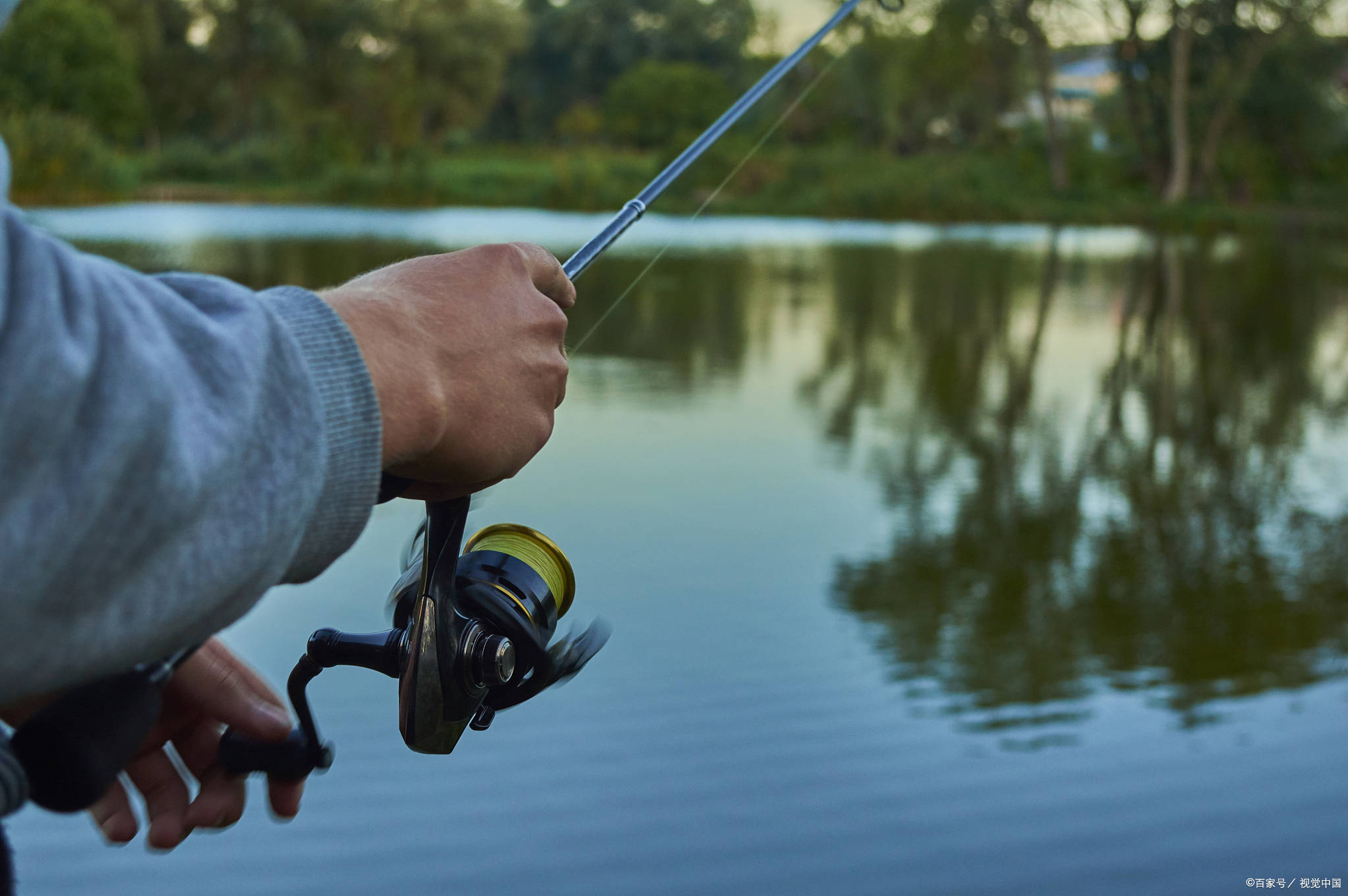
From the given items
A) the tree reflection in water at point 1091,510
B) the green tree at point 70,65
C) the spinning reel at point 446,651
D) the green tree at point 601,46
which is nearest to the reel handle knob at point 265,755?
the spinning reel at point 446,651

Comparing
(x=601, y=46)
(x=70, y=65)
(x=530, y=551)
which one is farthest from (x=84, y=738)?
(x=601, y=46)

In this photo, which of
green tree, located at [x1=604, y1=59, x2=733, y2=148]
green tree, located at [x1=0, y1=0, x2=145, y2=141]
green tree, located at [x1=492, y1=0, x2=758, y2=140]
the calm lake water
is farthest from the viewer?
green tree, located at [x1=492, y1=0, x2=758, y2=140]

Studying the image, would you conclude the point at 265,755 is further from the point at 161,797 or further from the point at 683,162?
the point at 683,162

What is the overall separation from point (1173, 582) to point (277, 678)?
2.59m

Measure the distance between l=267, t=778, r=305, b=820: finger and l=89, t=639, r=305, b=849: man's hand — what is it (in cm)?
2

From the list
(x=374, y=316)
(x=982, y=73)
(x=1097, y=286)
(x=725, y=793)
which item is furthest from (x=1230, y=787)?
(x=982, y=73)

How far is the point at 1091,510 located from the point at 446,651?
4.48 m

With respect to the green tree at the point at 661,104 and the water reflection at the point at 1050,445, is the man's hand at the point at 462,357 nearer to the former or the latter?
the water reflection at the point at 1050,445

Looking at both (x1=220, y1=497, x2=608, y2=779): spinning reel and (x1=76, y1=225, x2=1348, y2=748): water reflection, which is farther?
(x1=76, y1=225, x2=1348, y2=748): water reflection

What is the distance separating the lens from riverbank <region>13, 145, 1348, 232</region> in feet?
76.8

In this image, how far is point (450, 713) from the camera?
92cm

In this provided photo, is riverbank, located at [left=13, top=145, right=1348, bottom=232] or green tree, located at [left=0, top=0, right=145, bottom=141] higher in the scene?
green tree, located at [left=0, top=0, right=145, bottom=141]

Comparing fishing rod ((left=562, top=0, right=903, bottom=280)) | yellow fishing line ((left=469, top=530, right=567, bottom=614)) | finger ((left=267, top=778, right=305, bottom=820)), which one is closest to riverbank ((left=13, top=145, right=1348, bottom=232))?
fishing rod ((left=562, top=0, right=903, bottom=280))

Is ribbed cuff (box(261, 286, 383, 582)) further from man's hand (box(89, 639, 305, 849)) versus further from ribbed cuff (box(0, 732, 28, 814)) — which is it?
man's hand (box(89, 639, 305, 849))
